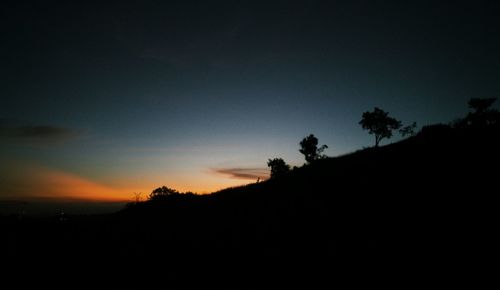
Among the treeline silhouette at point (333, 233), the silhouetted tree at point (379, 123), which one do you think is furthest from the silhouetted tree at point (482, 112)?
the treeline silhouette at point (333, 233)

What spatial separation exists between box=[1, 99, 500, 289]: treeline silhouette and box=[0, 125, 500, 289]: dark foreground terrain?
55 millimetres

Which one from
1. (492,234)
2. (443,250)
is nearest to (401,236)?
(443,250)

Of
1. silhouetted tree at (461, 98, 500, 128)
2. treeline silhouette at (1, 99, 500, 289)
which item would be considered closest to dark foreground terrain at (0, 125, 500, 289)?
treeline silhouette at (1, 99, 500, 289)

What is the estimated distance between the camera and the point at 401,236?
409 inches

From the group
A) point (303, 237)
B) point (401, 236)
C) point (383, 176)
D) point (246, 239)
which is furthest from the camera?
point (383, 176)

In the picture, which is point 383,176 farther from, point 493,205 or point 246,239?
point 246,239

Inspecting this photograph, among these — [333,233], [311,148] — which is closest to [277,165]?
[311,148]

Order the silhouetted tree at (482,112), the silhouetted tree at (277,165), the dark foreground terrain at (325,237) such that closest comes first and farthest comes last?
the dark foreground terrain at (325,237)
the silhouetted tree at (482,112)
the silhouetted tree at (277,165)

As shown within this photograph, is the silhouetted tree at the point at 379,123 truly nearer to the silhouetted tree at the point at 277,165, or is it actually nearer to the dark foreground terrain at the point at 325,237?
the silhouetted tree at the point at 277,165

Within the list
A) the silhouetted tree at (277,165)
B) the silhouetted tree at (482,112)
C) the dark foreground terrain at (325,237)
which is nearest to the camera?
the dark foreground terrain at (325,237)

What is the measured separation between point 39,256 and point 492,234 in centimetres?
2013

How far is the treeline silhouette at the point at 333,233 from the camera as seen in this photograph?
9.11 m

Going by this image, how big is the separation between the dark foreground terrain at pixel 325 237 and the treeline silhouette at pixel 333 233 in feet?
0.18

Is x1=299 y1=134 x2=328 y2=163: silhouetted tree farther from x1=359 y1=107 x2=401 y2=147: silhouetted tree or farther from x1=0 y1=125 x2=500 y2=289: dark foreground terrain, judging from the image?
x1=0 y1=125 x2=500 y2=289: dark foreground terrain
